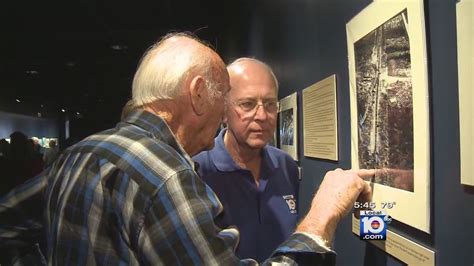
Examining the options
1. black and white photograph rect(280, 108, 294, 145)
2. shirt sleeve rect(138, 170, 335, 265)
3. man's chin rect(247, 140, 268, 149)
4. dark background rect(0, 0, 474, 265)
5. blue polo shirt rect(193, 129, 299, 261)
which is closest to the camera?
shirt sleeve rect(138, 170, 335, 265)

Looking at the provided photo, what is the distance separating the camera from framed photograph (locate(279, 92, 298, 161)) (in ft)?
6.78

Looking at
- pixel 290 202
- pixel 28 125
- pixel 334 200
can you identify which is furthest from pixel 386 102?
pixel 28 125

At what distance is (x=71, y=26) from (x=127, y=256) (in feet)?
19.1

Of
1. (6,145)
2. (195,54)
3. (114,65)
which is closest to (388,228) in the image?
(195,54)

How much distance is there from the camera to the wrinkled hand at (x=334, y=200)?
0.85 metres

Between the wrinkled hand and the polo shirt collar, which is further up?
the polo shirt collar

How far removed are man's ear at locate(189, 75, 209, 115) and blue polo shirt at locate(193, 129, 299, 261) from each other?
1.75ft

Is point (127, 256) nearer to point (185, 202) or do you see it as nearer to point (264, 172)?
point (185, 202)

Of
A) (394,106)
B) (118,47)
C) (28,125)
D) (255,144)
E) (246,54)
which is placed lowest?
(255,144)

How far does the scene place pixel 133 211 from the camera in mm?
675

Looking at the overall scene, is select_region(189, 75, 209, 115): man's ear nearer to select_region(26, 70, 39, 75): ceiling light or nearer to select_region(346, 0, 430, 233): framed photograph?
select_region(346, 0, 430, 233): framed photograph

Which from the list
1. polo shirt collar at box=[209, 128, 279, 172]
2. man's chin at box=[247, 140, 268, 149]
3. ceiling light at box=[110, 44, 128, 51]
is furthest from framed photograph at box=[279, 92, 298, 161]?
ceiling light at box=[110, 44, 128, 51]

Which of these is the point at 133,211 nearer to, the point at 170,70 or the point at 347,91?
the point at 170,70

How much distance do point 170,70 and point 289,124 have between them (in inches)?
56.5
